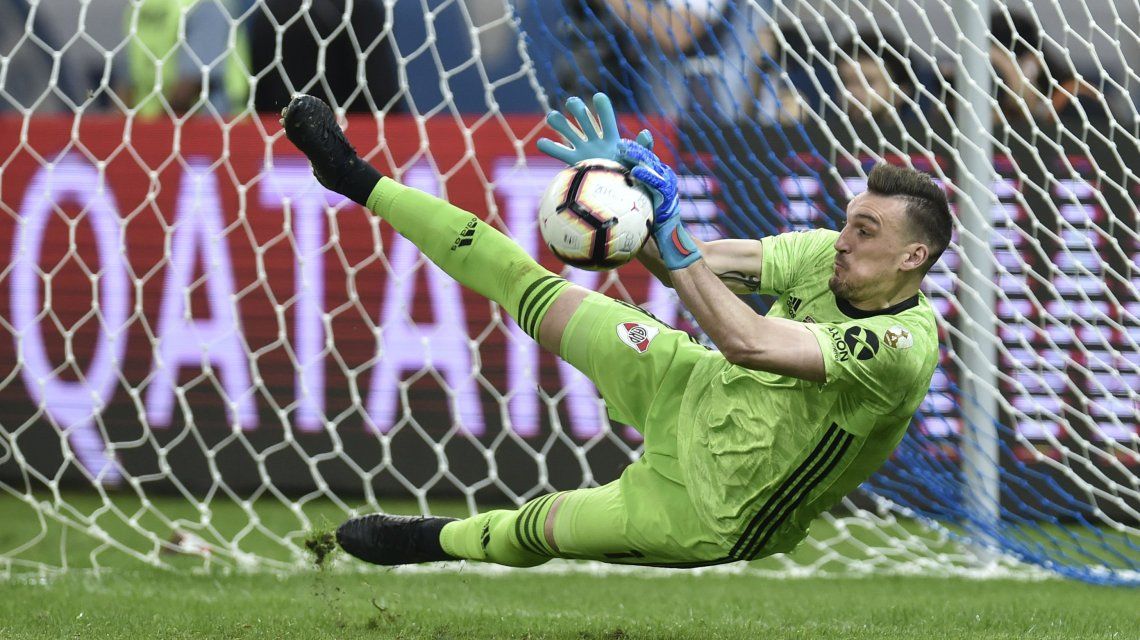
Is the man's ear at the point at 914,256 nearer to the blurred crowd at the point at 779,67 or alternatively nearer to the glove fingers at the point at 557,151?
the glove fingers at the point at 557,151

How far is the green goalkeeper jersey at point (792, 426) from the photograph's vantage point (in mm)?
2834

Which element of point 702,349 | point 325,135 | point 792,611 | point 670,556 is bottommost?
point 792,611

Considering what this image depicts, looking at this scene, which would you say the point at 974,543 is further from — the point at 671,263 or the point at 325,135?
the point at 325,135

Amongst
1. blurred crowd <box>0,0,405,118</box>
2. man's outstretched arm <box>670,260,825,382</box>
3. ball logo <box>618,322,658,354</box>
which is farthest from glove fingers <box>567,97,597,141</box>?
blurred crowd <box>0,0,405,118</box>

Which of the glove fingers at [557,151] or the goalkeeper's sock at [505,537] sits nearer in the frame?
the glove fingers at [557,151]

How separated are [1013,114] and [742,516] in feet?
7.91

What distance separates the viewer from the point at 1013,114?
4613 millimetres

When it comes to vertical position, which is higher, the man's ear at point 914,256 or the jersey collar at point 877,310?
the man's ear at point 914,256

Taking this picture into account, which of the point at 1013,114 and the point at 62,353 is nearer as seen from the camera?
the point at 1013,114

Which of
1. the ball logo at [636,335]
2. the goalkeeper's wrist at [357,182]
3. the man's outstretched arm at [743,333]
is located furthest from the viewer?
the goalkeeper's wrist at [357,182]

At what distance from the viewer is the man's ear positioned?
9.71 feet

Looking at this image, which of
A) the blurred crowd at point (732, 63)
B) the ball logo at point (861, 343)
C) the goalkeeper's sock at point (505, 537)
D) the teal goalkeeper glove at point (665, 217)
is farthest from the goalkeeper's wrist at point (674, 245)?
the blurred crowd at point (732, 63)

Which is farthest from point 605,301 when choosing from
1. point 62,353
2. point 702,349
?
point 62,353

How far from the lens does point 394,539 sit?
336 cm
